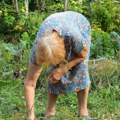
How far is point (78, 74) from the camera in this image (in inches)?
146

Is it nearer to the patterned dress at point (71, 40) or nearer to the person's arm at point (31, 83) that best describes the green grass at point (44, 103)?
the patterned dress at point (71, 40)

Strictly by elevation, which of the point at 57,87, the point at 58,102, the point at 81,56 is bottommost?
the point at 58,102

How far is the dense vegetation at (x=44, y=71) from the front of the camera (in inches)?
135

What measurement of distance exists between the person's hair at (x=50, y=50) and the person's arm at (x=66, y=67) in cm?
24

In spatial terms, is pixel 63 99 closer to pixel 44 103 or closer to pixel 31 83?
pixel 44 103

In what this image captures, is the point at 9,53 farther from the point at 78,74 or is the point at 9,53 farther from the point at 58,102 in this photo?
the point at 78,74

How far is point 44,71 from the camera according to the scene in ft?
14.8

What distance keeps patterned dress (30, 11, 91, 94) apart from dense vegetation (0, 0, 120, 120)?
0.16 meters

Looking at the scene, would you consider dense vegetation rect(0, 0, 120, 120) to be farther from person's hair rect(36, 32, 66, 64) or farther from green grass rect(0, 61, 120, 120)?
person's hair rect(36, 32, 66, 64)

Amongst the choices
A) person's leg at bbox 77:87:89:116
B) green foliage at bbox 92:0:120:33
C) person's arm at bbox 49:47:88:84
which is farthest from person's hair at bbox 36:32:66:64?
green foliage at bbox 92:0:120:33

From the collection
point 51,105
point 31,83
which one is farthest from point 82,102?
point 31,83

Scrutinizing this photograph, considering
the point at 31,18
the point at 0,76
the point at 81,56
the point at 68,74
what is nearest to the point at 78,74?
the point at 68,74

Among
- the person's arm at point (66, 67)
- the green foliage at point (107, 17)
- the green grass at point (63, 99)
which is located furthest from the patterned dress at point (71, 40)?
the green foliage at point (107, 17)

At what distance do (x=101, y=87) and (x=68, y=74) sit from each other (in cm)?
107
